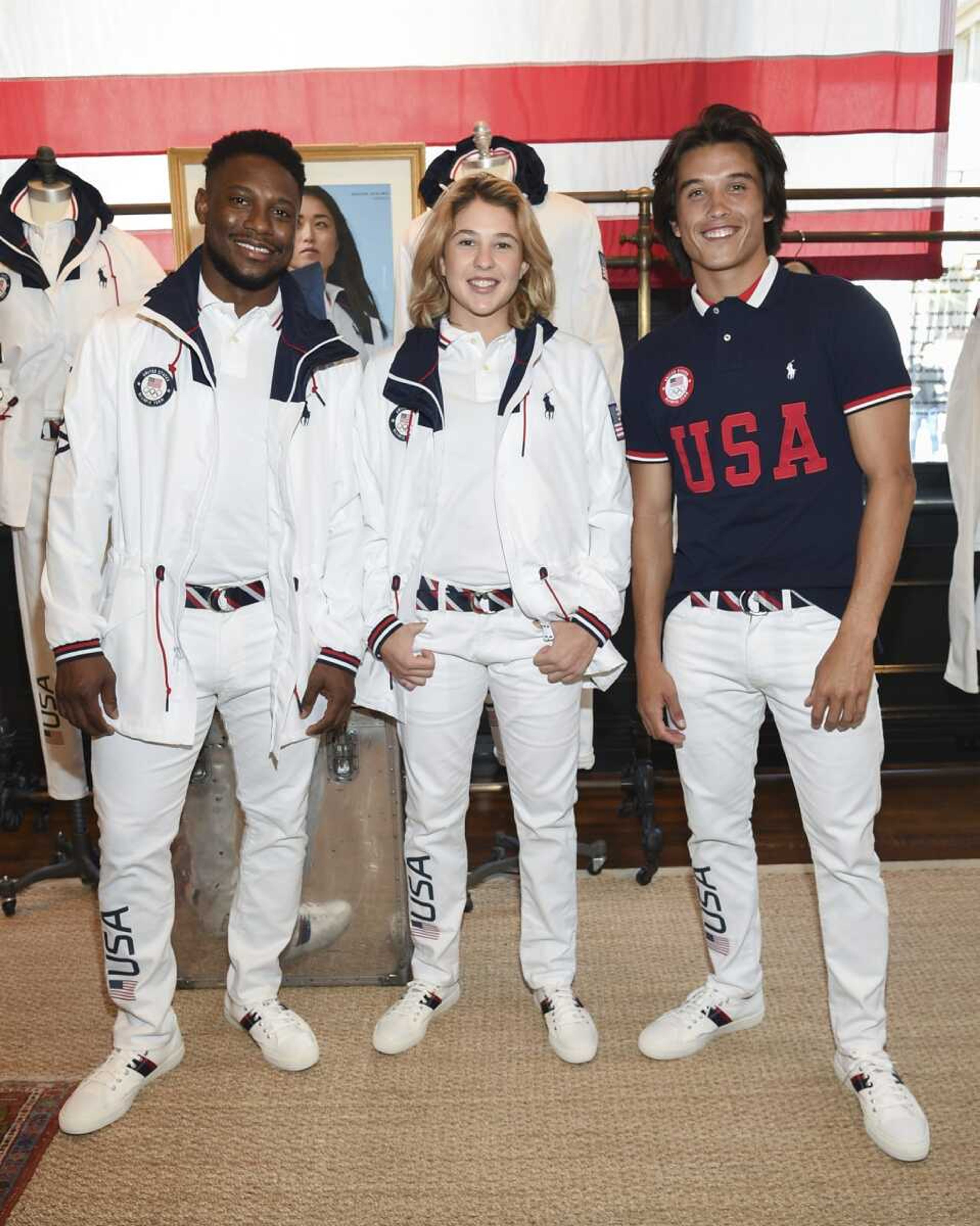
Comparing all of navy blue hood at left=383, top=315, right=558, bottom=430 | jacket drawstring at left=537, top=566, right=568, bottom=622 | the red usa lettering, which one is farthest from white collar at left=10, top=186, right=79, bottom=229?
the red usa lettering

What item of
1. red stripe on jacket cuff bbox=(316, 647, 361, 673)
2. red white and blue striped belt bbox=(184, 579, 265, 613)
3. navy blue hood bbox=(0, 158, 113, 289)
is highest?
navy blue hood bbox=(0, 158, 113, 289)

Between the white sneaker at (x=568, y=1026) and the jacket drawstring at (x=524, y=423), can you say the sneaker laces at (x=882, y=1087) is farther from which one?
the jacket drawstring at (x=524, y=423)

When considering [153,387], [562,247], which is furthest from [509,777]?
[562,247]

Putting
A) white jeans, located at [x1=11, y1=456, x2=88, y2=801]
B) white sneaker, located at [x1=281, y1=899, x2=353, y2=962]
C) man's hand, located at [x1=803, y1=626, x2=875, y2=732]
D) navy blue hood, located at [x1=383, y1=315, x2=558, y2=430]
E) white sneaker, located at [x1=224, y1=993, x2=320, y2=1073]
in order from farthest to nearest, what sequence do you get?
1. white jeans, located at [x1=11, y1=456, x2=88, y2=801]
2. white sneaker, located at [x1=281, y1=899, x2=353, y2=962]
3. white sneaker, located at [x1=224, y1=993, x2=320, y2=1073]
4. navy blue hood, located at [x1=383, y1=315, x2=558, y2=430]
5. man's hand, located at [x1=803, y1=626, x2=875, y2=732]

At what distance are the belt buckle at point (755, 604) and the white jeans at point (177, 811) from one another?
2.68 feet

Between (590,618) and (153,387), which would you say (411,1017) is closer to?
(590,618)

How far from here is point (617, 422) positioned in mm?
2121

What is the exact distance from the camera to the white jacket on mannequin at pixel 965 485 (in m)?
2.88

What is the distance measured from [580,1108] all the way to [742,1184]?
320 mm

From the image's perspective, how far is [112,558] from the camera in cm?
194

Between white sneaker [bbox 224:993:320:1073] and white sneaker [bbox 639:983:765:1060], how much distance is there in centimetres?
64

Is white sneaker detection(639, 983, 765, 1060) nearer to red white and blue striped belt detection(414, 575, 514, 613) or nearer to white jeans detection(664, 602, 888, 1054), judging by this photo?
white jeans detection(664, 602, 888, 1054)

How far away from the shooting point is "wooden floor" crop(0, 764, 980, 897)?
3.22 m

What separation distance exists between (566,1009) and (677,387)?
1.20 m
